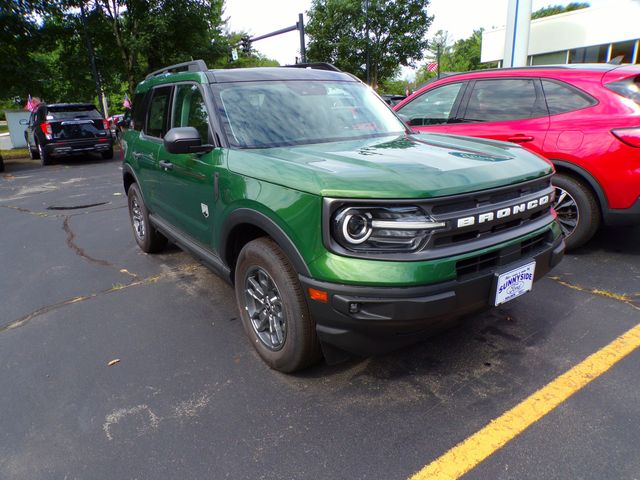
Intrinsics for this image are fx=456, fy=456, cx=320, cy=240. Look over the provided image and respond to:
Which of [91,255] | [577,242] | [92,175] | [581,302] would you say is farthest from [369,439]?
[92,175]

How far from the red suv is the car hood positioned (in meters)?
1.48

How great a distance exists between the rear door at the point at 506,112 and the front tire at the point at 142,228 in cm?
346

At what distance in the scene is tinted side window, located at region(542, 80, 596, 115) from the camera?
4.17 meters

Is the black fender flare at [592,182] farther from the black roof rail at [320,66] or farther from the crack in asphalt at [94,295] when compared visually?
the crack in asphalt at [94,295]

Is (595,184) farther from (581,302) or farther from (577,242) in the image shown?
(581,302)

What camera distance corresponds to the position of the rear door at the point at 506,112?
14.6 ft

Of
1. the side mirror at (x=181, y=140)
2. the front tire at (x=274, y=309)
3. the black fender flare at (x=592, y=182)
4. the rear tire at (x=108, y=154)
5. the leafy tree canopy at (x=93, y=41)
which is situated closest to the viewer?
the front tire at (x=274, y=309)

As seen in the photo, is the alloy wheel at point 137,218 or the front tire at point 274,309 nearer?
the front tire at point 274,309

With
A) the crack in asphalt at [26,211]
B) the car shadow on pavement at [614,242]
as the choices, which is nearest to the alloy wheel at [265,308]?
the car shadow on pavement at [614,242]

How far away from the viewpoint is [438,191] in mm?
2133

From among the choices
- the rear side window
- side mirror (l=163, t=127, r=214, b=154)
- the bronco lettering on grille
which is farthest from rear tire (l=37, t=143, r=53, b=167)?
the bronco lettering on grille

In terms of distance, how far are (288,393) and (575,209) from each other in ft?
10.9

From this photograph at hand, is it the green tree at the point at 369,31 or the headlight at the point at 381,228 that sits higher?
the green tree at the point at 369,31

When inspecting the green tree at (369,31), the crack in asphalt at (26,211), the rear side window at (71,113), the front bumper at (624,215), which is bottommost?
the crack in asphalt at (26,211)
